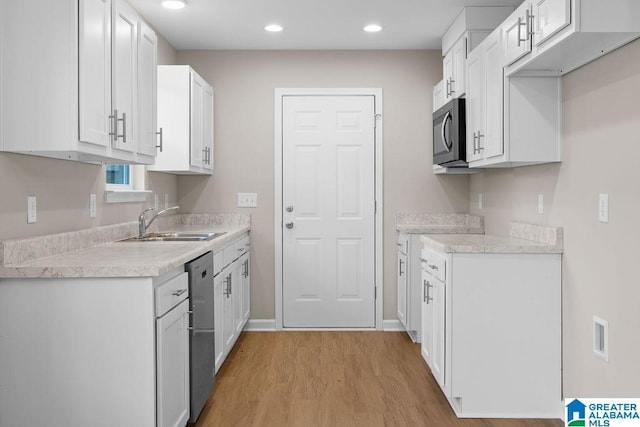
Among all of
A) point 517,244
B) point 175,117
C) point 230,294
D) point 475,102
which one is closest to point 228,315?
point 230,294

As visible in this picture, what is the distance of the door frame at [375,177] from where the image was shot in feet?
15.4

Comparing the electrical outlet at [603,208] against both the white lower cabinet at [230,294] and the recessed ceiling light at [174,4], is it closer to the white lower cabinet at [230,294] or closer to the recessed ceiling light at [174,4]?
the white lower cabinet at [230,294]

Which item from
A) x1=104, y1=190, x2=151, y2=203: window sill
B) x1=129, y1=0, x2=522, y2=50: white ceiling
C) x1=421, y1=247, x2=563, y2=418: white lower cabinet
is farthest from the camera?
x1=129, y1=0, x2=522, y2=50: white ceiling

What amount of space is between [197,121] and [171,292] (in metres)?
2.04

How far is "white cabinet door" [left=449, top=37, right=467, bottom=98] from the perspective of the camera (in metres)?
3.66

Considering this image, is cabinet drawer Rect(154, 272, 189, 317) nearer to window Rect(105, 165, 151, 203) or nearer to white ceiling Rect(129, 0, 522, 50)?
window Rect(105, 165, 151, 203)

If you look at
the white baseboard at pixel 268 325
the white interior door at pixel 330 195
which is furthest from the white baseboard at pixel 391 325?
the white interior door at pixel 330 195

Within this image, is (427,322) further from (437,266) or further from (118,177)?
(118,177)

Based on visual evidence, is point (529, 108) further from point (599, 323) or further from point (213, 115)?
point (213, 115)

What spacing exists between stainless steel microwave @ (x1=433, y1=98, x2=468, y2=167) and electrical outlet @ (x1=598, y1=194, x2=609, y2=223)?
1.28 metres

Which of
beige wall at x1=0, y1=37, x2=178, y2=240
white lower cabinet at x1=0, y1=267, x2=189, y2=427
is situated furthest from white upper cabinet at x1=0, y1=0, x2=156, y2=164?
white lower cabinet at x1=0, y1=267, x2=189, y2=427

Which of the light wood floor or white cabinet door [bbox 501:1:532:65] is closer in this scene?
white cabinet door [bbox 501:1:532:65]

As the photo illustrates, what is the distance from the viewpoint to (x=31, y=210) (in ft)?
7.89

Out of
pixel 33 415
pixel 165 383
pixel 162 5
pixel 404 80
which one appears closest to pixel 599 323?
pixel 165 383
